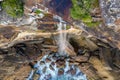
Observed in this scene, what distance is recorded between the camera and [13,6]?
6598 millimetres

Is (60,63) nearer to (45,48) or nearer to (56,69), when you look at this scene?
(56,69)

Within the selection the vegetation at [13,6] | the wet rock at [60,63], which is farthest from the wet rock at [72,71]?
the vegetation at [13,6]

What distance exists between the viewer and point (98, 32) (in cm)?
640

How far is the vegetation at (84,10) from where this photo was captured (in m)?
6.04

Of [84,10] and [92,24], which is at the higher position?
[84,10]

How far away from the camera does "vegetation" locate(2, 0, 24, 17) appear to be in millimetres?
6579

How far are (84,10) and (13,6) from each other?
1576mm

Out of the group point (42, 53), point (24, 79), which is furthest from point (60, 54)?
point (24, 79)

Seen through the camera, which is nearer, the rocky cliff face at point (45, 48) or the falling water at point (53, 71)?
the rocky cliff face at point (45, 48)

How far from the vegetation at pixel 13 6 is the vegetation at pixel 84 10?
3.94 feet

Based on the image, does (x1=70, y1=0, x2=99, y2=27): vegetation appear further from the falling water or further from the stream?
the falling water

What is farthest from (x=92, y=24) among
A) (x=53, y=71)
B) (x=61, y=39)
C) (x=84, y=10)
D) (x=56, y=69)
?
(x=53, y=71)

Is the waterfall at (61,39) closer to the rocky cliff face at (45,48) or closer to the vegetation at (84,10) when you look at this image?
the rocky cliff face at (45,48)

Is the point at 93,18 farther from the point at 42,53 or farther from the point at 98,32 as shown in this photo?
the point at 42,53
